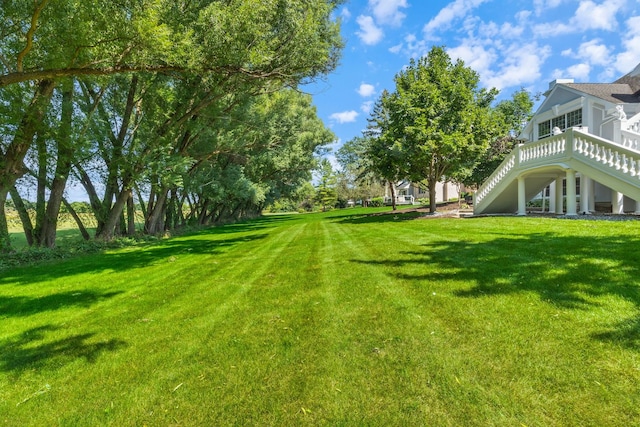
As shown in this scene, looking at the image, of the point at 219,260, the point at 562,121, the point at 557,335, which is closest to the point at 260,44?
the point at 219,260

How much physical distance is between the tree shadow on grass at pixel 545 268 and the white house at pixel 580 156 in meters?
4.89

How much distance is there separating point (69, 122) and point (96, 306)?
8996 millimetres

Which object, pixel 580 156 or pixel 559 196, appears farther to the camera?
pixel 559 196

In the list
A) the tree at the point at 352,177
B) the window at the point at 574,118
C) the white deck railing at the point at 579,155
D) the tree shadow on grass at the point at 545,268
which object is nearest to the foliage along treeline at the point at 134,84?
the tree shadow on grass at the point at 545,268

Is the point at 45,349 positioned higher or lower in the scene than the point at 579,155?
lower

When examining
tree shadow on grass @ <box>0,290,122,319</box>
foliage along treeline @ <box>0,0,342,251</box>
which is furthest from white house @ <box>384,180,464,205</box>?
tree shadow on grass @ <box>0,290,122,319</box>

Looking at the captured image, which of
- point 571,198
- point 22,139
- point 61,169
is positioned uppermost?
point 22,139

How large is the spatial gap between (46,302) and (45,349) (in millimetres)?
2286

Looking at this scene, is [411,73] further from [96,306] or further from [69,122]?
[96,306]

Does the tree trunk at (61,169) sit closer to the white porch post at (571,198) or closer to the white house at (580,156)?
the white house at (580,156)

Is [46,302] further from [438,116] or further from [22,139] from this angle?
[438,116]

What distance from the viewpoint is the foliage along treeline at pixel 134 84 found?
7031mm

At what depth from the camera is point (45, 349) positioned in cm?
333

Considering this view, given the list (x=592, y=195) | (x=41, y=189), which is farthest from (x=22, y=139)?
(x=592, y=195)
